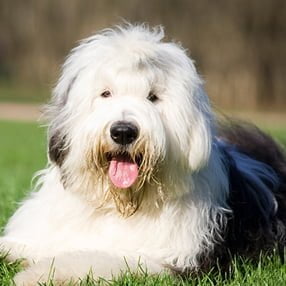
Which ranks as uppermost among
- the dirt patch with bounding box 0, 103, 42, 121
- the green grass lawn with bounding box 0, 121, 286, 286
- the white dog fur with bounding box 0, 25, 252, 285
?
the white dog fur with bounding box 0, 25, 252, 285

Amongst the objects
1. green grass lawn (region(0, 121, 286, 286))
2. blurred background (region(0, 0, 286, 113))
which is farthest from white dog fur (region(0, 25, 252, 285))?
blurred background (region(0, 0, 286, 113))

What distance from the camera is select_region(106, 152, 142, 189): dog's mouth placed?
4605 millimetres

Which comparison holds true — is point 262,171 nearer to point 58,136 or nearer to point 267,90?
point 58,136

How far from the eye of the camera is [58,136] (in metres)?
4.80

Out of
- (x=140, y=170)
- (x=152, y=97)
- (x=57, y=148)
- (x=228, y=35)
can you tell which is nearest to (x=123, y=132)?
(x=140, y=170)

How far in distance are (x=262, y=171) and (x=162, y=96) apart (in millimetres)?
1311

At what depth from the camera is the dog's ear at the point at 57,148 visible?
4.76m

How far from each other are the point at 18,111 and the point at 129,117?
2640 centimetres

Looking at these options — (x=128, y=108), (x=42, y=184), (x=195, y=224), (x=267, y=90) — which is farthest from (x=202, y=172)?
(x=267, y=90)

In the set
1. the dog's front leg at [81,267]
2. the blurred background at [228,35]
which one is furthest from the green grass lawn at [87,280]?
the blurred background at [228,35]

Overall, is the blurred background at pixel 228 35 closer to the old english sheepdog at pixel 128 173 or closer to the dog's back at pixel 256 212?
the dog's back at pixel 256 212

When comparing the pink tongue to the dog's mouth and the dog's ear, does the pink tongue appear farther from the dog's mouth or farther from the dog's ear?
the dog's ear

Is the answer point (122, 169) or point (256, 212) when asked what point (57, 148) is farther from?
point (256, 212)

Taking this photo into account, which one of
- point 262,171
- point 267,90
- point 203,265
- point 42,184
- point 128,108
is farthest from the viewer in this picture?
point 267,90
